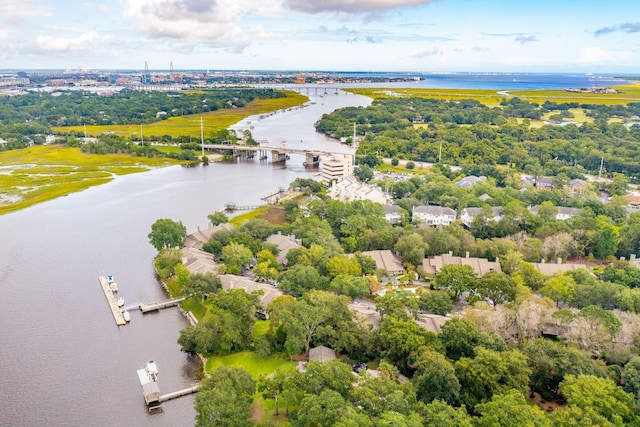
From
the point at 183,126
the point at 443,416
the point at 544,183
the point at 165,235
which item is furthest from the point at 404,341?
the point at 183,126

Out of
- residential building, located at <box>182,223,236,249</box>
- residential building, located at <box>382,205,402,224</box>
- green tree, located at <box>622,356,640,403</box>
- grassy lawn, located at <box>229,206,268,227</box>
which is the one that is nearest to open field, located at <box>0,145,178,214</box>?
grassy lawn, located at <box>229,206,268,227</box>

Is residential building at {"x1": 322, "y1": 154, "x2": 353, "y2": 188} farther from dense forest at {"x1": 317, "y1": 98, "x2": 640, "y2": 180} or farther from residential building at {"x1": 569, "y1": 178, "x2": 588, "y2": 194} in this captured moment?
residential building at {"x1": 569, "y1": 178, "x2": 588, "y2": 194}

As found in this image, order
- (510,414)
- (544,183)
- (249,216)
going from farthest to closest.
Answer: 1. (544,183)
2. (249,216)
3. (510,414)

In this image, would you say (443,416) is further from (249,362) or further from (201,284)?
(201,284)

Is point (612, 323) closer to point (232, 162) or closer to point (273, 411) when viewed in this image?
point (273, 411)

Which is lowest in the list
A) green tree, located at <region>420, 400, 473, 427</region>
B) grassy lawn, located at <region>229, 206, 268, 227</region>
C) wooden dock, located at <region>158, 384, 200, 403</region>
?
wooden dock, located at <region>158, 384, 200, 403</region>

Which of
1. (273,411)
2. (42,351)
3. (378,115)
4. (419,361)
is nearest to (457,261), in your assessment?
(419,361)
